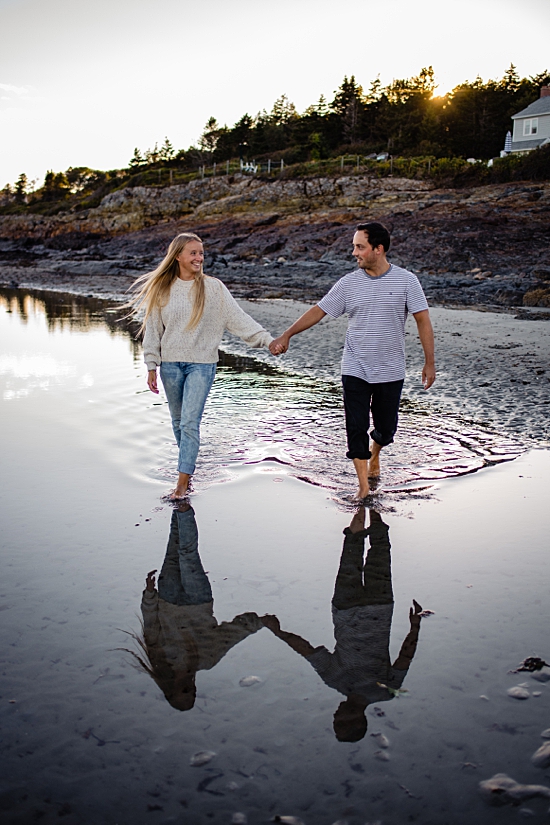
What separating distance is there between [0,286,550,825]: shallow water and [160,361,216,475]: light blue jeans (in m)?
0.46

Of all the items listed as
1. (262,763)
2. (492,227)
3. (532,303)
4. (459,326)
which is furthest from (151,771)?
(492,227)

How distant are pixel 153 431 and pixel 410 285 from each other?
3.78 meters

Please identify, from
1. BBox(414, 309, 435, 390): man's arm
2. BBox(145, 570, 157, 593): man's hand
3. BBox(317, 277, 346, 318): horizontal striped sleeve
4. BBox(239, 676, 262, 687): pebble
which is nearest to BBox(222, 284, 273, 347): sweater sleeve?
BBox(317, 277, 346, 318): horizontal striped sleeve

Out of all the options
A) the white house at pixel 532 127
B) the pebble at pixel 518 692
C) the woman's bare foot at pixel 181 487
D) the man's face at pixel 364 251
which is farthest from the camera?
the white house at pixel 532 127

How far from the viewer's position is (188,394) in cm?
540

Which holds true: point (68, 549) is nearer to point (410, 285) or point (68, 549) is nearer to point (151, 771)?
point (151, 771)

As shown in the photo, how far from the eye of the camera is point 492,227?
28578mm

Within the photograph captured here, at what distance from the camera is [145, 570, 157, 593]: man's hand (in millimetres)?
4073

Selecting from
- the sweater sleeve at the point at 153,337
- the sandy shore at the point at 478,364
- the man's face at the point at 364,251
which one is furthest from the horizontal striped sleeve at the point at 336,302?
the sandy shore at the point at 478,364

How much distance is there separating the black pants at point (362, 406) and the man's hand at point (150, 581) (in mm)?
1906

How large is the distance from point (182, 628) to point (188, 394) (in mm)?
2234

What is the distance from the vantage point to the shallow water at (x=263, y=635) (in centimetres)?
250

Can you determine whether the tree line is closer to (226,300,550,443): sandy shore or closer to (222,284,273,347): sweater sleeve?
(226,300,550,443): sandy shore

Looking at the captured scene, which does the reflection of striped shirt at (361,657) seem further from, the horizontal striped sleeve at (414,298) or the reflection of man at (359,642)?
the horizontal striped sleeve at (414,298)
